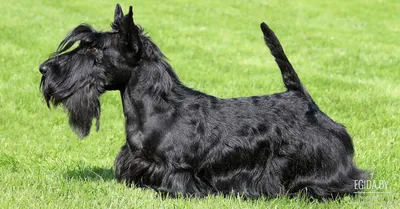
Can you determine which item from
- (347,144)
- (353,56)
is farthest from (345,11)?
(347,144)

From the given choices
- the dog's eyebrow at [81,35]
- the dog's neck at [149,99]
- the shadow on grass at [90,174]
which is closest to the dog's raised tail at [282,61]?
the dog's neck at [149,99]

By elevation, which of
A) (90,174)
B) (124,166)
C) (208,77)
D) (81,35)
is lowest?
(90,174)

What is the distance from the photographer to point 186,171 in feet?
16.0

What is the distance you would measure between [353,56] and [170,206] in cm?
1035

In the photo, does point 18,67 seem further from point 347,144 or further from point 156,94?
point 347,144

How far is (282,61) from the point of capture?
17.7ft

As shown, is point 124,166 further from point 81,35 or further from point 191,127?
point 81,35

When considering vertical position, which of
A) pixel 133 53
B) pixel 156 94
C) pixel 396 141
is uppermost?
pixel 133 53

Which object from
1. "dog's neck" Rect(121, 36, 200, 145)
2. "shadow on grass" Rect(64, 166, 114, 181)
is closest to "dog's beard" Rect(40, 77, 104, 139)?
"dog's neck" Rect(121, 36, 200, 145)

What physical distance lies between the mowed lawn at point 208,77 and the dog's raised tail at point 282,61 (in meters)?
1.12

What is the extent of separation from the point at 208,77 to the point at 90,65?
6411mm

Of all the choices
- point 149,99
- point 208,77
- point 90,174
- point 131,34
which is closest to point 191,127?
point 149,99

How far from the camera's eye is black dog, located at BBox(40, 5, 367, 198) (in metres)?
4.82

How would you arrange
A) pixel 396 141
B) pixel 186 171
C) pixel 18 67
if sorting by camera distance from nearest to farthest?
pixel 186 171 → pixel 396 141 → pixel 18 67
